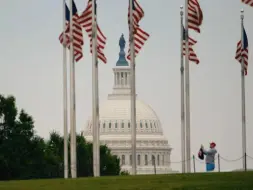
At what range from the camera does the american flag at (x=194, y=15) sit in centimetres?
10350

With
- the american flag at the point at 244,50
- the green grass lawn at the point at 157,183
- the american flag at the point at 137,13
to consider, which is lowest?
the green grass lawn at the point at 157,183

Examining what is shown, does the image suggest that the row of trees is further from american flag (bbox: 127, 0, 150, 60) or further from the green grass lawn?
the green grass lawn

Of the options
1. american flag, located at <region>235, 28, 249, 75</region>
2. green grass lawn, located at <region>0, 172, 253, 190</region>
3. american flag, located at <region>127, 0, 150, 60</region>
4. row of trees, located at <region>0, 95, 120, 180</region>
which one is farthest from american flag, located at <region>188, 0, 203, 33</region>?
row of trees, located at <region>0, 95, 120, 180</region>

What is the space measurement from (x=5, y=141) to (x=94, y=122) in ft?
109

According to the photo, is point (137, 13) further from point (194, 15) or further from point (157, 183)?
point (157, 183)

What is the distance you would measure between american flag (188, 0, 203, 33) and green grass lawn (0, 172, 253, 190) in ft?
80.3

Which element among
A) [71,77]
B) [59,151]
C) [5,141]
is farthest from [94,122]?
[59,151]

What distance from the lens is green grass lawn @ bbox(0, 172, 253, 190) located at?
70562 mm

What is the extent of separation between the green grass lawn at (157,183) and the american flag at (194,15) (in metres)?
24.5

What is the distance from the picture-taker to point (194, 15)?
104 meters

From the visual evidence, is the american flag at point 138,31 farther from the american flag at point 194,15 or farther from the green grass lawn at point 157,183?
the green grass lawn at point 157,183

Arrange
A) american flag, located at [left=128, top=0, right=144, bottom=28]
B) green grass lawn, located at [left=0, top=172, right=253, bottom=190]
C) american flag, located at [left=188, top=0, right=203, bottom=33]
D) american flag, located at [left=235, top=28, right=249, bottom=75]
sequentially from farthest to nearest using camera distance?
american flag, located at [left=235, top=28, right=249, bottom=75] → american flag, located at [left=188, top=0, right=203, bottom=33] → american flag, located at [left=128, top=0, right=144, bottom=28] → green grass lawn, located at [left=0, top=172, right=253, bottom=190]

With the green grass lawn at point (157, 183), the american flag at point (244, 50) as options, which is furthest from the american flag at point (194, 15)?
the green grass lawn at point (157, 183)

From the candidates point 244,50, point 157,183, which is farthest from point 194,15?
point 157,183
